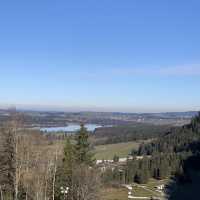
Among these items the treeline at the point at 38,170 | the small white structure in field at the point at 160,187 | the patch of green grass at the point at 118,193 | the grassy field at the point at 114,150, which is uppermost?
the treeline at the point at 38,170

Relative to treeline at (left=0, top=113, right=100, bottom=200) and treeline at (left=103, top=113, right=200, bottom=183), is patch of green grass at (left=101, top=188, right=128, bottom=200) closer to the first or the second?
treeline at (left=103, top=113, right=200, bottom=183)

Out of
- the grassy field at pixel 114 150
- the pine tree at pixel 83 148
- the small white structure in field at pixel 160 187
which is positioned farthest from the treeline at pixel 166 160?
the pine tree at pixel 83 148

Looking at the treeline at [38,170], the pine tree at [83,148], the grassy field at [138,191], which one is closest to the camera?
the treeline at [38,170]

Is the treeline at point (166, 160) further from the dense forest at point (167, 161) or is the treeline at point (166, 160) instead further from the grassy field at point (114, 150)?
the grassy field at point (114, 150)

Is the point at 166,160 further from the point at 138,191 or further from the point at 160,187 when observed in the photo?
the point at 138,191

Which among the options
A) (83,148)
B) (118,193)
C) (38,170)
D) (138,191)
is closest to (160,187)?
(138,191)

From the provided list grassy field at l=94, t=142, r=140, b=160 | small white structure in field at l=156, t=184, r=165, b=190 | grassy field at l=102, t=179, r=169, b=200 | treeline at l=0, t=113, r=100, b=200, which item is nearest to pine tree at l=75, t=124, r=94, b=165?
treeline at l=0, t=113, r=100, b=200

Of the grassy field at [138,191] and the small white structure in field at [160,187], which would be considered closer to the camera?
the grassy field at [138,191]
